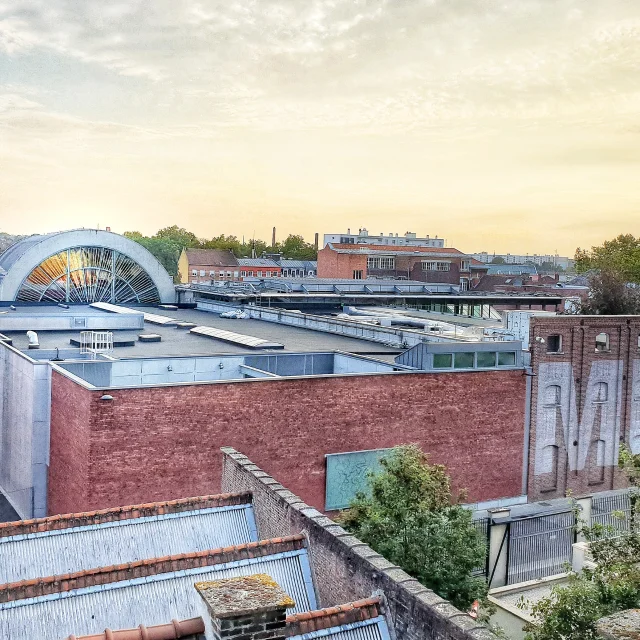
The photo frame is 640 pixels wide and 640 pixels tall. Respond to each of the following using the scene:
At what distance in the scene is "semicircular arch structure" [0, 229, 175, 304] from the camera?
4462 centimetres

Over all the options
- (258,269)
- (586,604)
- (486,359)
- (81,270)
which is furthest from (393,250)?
(586,604)

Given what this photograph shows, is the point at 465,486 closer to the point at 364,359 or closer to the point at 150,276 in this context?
the point at 364,359

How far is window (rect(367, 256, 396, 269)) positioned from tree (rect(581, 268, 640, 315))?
3249 cm

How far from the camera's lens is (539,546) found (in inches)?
912

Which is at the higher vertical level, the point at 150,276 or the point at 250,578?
the point at 150,276

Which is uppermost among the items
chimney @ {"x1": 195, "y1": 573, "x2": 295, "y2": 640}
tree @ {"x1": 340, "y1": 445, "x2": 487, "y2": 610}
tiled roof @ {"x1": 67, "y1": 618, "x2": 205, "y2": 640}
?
chimney @ {"x1": 195, "y1": 573, "x2": 295, "y2": 640}

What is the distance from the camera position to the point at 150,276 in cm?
5003

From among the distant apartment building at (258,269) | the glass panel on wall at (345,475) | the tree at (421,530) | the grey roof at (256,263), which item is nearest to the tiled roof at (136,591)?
the tree at (421,530)

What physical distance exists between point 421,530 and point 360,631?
17.8ft

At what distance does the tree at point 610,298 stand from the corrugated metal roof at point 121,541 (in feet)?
184

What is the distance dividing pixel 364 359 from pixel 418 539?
12.9 meters

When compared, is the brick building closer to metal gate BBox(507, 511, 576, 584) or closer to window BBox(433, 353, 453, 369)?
window BBox(433, 353, 453, 369)

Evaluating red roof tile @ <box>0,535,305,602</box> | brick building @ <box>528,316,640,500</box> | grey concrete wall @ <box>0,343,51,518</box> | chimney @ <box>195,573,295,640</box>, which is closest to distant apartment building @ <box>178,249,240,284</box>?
grey concrete wall @ <box>0,343,51,518</box>

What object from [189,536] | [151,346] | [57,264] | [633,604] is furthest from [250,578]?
[57,264]
